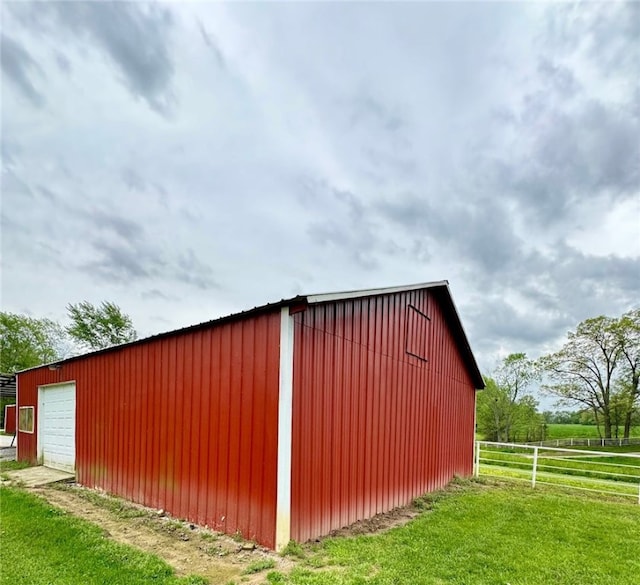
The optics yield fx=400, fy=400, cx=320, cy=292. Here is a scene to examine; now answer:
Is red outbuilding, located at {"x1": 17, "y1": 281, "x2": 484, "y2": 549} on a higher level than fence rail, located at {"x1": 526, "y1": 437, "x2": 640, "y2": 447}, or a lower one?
higher

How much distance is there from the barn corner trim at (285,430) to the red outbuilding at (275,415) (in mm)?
12

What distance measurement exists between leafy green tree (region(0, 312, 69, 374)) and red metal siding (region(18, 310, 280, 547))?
2587 cm

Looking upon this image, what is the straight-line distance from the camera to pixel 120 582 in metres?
3.46

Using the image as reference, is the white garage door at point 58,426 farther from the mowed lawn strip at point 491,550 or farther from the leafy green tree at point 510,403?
the leafy green tree at point 510,403

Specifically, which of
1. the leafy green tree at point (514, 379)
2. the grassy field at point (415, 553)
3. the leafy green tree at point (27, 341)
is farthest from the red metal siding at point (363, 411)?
the leafy green tree at point (27, 341)

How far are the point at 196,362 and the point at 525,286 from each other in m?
26.7

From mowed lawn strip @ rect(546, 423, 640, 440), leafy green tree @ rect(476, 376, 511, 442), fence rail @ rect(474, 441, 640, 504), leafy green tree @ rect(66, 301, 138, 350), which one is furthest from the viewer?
leafy green tree @ rect(66, 301, 138, 350)

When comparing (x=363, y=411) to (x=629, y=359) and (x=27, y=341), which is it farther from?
(x=27, y=341)

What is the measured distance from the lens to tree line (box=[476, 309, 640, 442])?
26.3 metres

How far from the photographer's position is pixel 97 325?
31672 millimetres

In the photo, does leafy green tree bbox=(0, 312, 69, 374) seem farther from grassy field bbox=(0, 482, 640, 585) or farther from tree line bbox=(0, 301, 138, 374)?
grassy field bbox=(0, 482, 640, 585)

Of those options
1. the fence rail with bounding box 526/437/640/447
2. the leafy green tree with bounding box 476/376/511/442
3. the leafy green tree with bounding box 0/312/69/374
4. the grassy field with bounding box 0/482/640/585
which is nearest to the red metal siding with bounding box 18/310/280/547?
the grassy field with bounding box 0/482/640/585

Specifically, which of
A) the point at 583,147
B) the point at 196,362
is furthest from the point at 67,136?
the point at 583,147

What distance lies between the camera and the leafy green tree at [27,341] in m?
27.7
